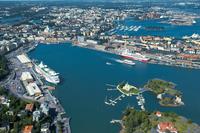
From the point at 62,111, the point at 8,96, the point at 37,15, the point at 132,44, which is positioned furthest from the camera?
the point at 37,15

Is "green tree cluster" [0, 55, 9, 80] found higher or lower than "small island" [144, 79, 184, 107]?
lower

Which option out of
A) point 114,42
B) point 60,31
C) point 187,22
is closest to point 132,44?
point 114,42

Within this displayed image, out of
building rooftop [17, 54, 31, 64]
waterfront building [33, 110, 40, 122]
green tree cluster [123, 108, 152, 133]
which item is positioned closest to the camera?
green tree cluster [123, 108, 152, 133]

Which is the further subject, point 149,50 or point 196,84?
point 149,50

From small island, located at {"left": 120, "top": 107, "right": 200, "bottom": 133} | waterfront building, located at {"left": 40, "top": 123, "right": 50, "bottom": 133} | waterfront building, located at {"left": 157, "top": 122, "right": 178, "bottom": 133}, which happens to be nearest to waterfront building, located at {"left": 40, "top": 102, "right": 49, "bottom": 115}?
waterfront building, located at {"left": 40, "top": 123, "right": 50, "bottom": 133}

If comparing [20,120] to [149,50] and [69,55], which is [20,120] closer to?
[69,55]

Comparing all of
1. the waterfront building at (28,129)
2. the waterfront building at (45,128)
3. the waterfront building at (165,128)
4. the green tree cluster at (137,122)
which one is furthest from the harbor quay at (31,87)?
the waterfront building at (165,128)

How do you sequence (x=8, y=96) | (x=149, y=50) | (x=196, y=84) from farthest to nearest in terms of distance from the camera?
(x=149, y=50), (x=196, y=84), (x=8, y=96)

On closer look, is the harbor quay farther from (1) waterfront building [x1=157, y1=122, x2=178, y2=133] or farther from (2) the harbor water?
(1) waterfront building [x1=157, y1=122, x2=178, y2=133]
